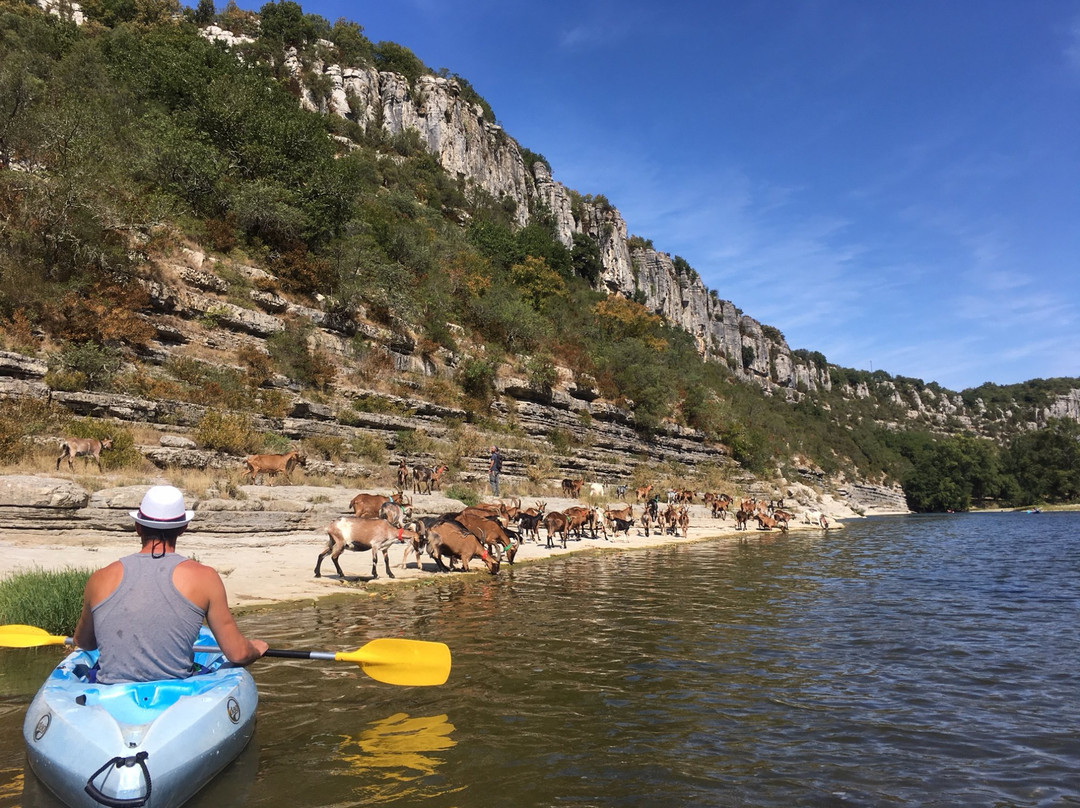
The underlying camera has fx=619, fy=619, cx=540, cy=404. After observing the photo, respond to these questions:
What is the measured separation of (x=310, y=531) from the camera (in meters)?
→ 17.0

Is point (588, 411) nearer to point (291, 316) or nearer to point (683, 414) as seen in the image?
point (683, 414)

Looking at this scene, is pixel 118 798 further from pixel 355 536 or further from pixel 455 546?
pixel 455 546

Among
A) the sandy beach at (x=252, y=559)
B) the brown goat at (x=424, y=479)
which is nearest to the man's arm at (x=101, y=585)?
the sandy beach at (x=252, y=559)

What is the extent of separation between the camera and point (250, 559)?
13320mm

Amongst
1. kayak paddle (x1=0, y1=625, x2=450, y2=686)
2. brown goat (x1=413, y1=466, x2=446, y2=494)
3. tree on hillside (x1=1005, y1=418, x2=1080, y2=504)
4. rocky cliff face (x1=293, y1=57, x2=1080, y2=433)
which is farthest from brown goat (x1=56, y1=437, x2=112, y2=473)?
tree on hillside (x1=1005, y1=418, x2=1080, y2=504)

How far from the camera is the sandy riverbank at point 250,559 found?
35.2ft

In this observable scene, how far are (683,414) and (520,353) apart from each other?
18.1 meters

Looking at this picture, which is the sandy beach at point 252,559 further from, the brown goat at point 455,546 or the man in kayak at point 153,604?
the man in kayak at point 153,604

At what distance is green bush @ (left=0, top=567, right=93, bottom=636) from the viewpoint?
25.5ft

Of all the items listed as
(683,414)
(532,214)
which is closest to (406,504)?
(683,414)

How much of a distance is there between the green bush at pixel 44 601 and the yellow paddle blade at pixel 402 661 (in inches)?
179

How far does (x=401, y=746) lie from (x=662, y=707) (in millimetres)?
2630

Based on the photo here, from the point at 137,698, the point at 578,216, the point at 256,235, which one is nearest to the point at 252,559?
the point at 137,698

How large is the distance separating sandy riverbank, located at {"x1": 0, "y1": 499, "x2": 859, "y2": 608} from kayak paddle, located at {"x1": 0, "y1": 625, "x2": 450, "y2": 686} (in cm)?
381
